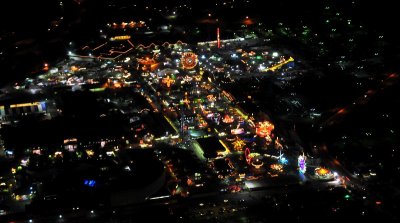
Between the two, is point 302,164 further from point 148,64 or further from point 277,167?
point 148,64

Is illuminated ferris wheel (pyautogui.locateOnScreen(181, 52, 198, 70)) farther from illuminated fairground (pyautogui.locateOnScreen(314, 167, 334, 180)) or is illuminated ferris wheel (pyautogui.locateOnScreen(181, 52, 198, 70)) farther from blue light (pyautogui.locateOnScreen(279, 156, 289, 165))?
illuminated fairground (pyautogui.locateOnScreen(314, 167, 334, 180))

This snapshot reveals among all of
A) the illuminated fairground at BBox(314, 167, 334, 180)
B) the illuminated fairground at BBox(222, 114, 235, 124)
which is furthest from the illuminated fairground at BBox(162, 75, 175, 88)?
the illuminated fairground at BBox(314, 167, 334, 180)

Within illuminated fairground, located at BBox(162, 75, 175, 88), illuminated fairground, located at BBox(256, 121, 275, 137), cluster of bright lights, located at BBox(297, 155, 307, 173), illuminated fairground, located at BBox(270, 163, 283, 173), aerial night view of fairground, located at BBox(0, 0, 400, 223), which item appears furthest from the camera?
illuminated fairground, located at BBox(162, 75, 175, 88)

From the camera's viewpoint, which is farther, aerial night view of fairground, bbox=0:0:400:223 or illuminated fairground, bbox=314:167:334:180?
illuminated fairground, bbox=314:167:334:180

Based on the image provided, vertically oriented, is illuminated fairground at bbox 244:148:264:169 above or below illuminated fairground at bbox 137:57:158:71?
above

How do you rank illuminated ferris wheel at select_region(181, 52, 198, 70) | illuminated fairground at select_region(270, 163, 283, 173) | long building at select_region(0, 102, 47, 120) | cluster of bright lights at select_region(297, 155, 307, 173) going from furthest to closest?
illuminated ferris wheel at select_region(181, 52, 198, 70) → long building at select_region(0, 102, 47, 120) → illuminated fairground at select_region(270, 163, 283, 173) → cluster of bright lights at select_region(297, 155, 307, 173)

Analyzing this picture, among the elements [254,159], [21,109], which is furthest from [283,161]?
[21,109]
